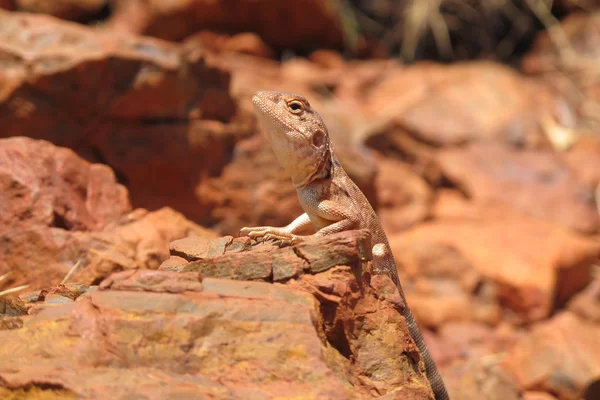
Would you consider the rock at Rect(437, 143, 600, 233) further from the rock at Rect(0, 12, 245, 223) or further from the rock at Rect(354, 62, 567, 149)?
the rock at Rect(0, 12, 245, 223)

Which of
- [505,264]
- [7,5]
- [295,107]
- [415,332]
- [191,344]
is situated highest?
[295,107]

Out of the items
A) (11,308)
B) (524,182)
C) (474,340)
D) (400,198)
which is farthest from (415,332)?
(524,182)

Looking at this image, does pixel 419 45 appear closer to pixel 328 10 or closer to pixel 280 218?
pixel 328 10

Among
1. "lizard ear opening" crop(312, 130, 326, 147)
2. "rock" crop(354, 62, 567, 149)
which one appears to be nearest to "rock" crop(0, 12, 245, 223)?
"lizard ear opening" crop(312, 130, 326, 147)

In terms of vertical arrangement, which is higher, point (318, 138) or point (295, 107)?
point (295, 107)

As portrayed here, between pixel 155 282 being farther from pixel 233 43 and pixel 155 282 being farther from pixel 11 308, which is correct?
pixel 233 43

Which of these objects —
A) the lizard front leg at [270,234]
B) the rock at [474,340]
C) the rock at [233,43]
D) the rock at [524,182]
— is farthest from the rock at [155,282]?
the rock at [233,43]
